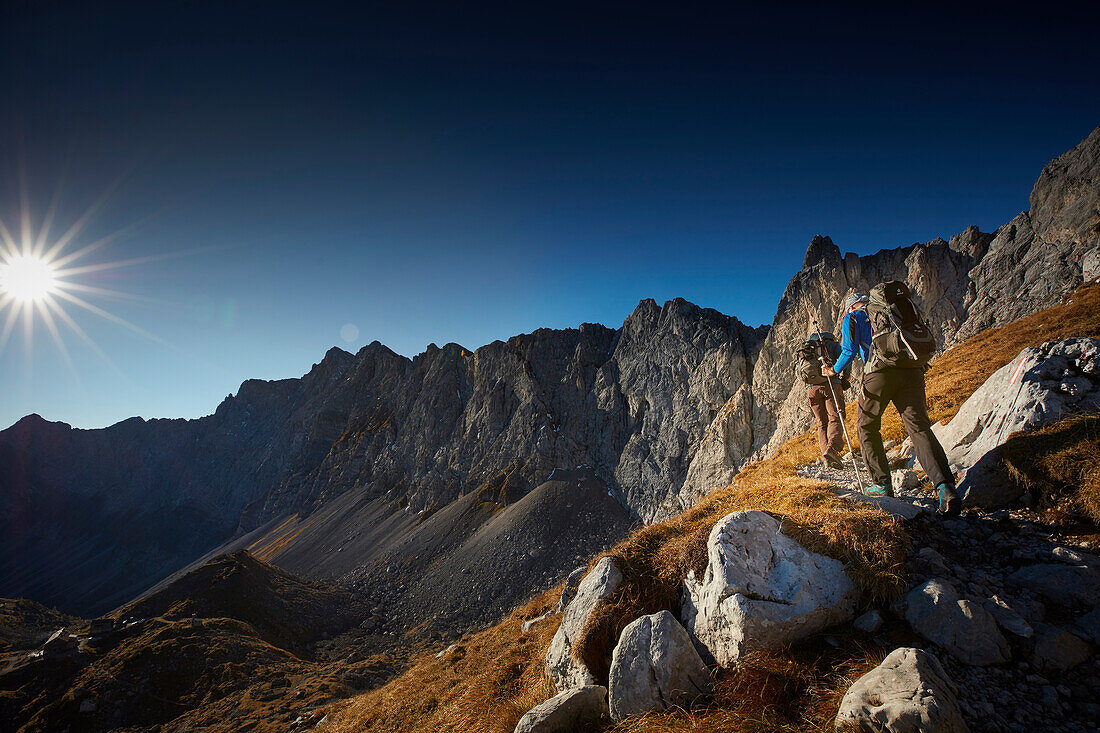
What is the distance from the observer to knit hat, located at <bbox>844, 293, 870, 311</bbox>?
Result: 25.9ft

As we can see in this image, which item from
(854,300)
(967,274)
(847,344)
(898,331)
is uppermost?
(967,274)

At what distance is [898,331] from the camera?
6594 mm

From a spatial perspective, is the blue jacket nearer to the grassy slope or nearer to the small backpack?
the grassy slope

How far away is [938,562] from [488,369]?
101 m

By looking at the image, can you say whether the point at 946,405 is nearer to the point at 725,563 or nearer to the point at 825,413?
the point at 825,413

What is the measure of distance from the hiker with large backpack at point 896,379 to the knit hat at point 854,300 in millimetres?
216

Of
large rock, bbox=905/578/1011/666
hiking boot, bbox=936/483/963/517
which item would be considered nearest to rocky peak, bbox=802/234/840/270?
hiking boot, bbox=936/483/963/517

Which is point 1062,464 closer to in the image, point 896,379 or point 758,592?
point 896,379

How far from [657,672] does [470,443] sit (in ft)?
310

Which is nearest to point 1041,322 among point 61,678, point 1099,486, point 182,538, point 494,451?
point 1099,486

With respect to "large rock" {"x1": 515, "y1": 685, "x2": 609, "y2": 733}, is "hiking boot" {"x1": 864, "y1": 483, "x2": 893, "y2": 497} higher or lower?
higher

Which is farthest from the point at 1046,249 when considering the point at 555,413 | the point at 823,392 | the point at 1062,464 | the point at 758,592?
the point at 555,413

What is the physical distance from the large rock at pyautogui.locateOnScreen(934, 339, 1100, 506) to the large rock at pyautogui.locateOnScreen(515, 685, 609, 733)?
614 centimetres

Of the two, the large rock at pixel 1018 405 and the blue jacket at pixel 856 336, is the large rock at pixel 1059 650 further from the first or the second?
the blue jacket at pixel 856 336
